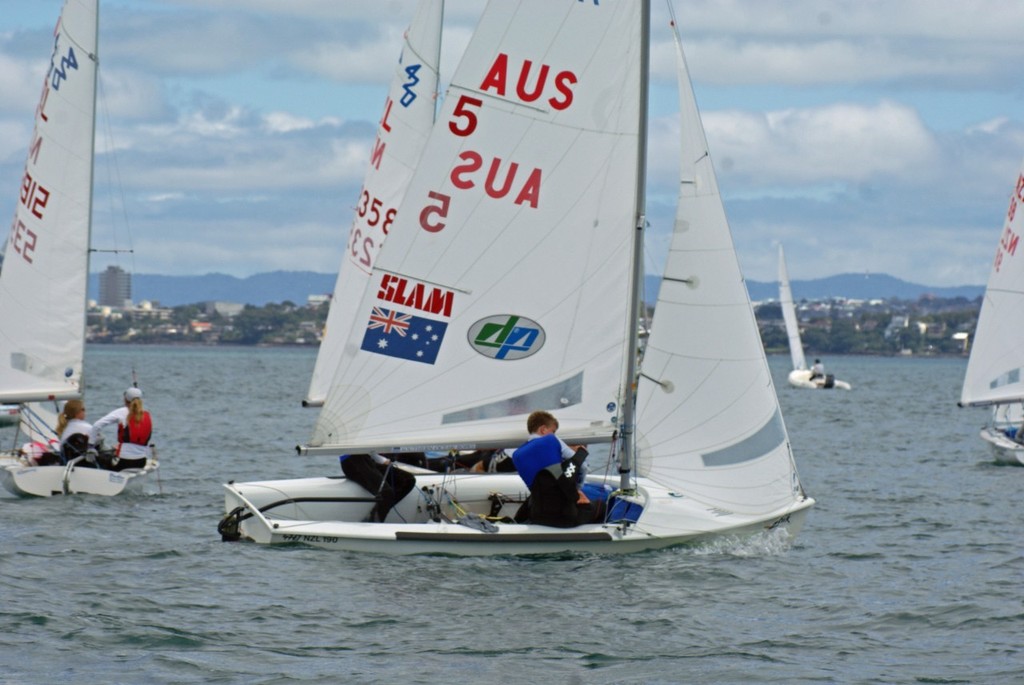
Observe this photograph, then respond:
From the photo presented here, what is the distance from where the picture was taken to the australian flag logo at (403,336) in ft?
43.9

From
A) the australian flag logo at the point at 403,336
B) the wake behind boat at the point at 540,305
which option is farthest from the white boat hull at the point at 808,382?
the australian flag logo at the point at 403,336

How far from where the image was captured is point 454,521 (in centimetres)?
1327

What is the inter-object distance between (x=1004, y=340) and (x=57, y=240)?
47.3 feet

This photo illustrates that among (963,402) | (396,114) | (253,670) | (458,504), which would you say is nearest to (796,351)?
(963,402)

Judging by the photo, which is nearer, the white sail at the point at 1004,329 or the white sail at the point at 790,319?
the white sail at the point at 1004,329

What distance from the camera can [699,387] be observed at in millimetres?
13555

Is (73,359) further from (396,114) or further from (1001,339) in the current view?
(1001,339)

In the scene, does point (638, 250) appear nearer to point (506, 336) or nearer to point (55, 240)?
point (506, 336)

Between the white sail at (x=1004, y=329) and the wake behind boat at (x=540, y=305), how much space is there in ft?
41.9

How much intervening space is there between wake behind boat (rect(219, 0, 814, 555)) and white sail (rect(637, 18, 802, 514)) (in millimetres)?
19

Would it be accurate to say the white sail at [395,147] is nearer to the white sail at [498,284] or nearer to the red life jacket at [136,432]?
the red life jacket at [136,432]

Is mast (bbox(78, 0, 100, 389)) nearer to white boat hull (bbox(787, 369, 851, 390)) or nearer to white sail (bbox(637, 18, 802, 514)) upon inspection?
white sail (bbox(637, 18, 802, 514))

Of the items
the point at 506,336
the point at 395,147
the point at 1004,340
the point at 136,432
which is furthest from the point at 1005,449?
the point at 506,336

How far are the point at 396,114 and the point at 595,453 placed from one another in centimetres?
803
